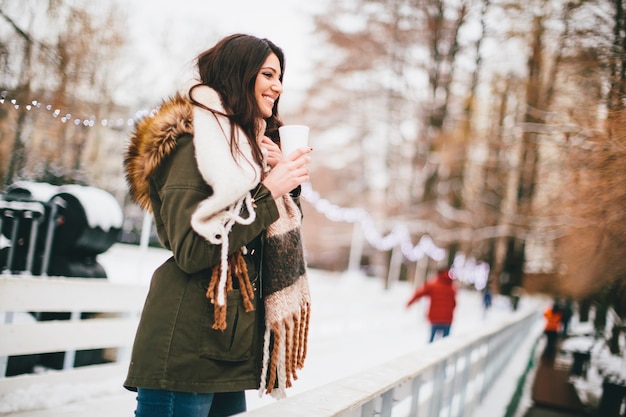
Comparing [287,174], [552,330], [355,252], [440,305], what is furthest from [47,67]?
[355,252]

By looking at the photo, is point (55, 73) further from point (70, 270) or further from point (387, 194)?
point (387, 194)

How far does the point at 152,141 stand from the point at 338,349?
821cm

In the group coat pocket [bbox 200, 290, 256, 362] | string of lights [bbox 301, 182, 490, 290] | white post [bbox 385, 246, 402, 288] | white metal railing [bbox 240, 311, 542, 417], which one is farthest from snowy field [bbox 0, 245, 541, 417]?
coat pocket [bbox 200, 290, 256, 362]

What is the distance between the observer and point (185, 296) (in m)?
1.43

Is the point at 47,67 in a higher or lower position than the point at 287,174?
higher

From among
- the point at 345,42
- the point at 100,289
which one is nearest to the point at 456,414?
the point at 100,289

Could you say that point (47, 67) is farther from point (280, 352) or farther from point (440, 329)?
point (280, 352)

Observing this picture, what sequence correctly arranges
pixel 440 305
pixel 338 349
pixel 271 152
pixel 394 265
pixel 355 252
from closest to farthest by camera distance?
pixel 271 152 → pixel 338 349 → pixel 440 305 → pixel 355 252 → pixel 394 265

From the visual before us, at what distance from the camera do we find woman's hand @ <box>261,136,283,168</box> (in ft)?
5.36

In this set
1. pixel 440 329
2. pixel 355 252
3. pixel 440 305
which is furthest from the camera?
pixel 355 252

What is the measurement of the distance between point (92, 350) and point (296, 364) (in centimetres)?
408

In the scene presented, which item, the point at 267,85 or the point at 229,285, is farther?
the point at 267,85

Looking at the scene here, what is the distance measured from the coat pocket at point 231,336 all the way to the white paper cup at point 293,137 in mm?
416

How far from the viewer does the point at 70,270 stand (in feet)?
18.6
